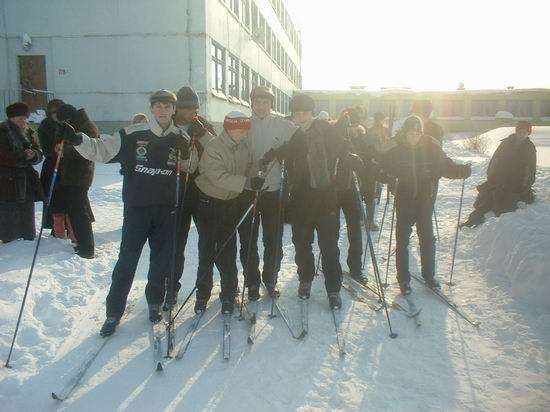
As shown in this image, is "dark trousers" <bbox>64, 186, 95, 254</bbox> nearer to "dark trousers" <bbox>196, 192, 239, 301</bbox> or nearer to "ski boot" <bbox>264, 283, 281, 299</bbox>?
"dark trousers" <bbox>196, 192, 239, 301</bbox>

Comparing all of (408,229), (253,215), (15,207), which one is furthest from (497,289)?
(15,207)

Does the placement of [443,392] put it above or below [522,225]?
below

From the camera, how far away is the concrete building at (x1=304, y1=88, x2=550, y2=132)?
135 feet

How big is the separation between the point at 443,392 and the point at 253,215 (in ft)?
7.19

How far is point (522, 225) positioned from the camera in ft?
19.2

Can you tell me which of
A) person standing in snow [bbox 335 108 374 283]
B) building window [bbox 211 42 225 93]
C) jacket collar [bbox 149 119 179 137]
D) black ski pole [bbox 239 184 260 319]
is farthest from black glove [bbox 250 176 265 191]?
building window [bbox 211 42 225 93]

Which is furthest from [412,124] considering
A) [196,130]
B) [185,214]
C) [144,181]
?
[144,181]

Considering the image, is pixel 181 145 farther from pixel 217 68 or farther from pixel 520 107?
pixel 520 107

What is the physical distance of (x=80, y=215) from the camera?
220 inches

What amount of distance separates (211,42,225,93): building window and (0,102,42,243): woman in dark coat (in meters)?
11.3

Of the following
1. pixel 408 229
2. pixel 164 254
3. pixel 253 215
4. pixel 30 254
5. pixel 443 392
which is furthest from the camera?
pixel 30 254

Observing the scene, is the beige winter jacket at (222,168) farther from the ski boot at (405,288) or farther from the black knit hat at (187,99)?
the ski boot at (405,288)

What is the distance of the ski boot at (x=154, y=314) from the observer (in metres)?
4.00

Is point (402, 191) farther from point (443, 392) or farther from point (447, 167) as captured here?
point (443, 392)
